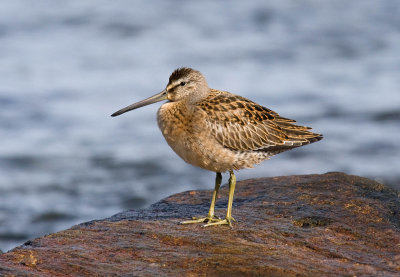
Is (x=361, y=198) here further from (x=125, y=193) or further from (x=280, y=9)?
(x=280, y=9)

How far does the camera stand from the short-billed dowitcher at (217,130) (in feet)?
19.9

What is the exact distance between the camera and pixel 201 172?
36.1 feet

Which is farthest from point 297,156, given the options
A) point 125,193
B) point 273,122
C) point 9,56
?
point 9,56

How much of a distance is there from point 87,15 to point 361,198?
12.5 meters

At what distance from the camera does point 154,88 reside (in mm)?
13219

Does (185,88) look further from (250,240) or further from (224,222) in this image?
(250,240)

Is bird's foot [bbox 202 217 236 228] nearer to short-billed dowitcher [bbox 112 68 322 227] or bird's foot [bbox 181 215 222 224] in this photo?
short-billed dowitcher [bbox 112 68 322 227]

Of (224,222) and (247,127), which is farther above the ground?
(247,127)

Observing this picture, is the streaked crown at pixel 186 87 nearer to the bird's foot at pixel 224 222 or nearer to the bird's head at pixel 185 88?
the bird's head at pixel 185 88

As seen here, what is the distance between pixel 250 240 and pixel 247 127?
1.38 meters

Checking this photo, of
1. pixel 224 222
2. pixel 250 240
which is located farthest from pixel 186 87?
pixel 250 240

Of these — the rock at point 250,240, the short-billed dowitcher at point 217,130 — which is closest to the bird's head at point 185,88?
the short-billed dowitcher at point 217,130

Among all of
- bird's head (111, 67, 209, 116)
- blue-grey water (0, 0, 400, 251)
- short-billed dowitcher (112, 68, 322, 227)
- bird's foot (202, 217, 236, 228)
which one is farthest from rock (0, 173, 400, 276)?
blue-grey water (0, 0, 400, 251)

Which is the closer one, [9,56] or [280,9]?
[9,56]
